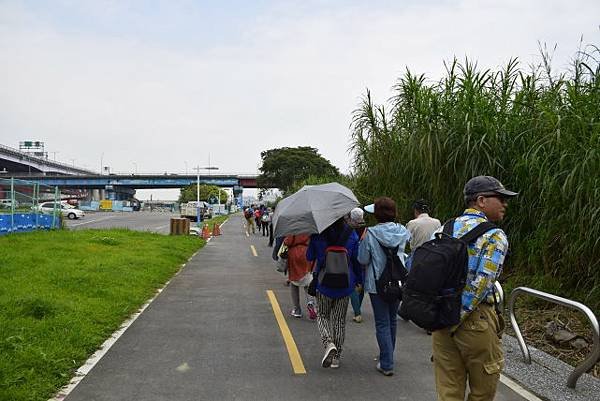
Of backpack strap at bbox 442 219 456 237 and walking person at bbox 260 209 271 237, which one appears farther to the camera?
walking person at bbox 260 209 271 237

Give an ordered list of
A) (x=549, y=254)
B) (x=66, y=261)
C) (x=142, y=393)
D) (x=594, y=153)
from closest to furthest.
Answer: (x=142, y=393) → (x=594, y=153) → (x=549, y=254) → (x=66, y=261)

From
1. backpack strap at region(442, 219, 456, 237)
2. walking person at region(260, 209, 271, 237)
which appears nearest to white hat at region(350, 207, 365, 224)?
backpack strap at region(442, 219, 456, 237)

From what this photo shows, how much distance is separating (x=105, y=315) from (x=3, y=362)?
244 centimetres

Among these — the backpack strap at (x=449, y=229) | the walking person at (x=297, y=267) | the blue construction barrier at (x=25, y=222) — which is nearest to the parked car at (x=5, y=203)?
the blue construction barrier at (x=25, y=222)

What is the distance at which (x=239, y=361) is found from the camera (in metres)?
5.64

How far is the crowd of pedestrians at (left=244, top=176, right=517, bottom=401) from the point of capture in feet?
10.8

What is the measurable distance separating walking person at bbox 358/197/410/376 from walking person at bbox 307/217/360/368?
0.23m

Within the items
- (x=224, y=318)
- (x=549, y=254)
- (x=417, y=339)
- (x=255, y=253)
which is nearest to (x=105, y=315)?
(x=224, y=318)

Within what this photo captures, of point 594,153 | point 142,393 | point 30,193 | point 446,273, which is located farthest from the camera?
point 30,193

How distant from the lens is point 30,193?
65.3 ft

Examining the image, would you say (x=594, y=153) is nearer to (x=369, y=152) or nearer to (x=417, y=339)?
(x=417, y=339)

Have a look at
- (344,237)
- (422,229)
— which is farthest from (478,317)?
(422,229)

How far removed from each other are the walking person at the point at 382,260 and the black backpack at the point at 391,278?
3 centimetres

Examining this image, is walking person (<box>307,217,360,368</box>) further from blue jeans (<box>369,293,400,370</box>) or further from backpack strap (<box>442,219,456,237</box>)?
backpack strap (<box>442,219,456,237</box>)
